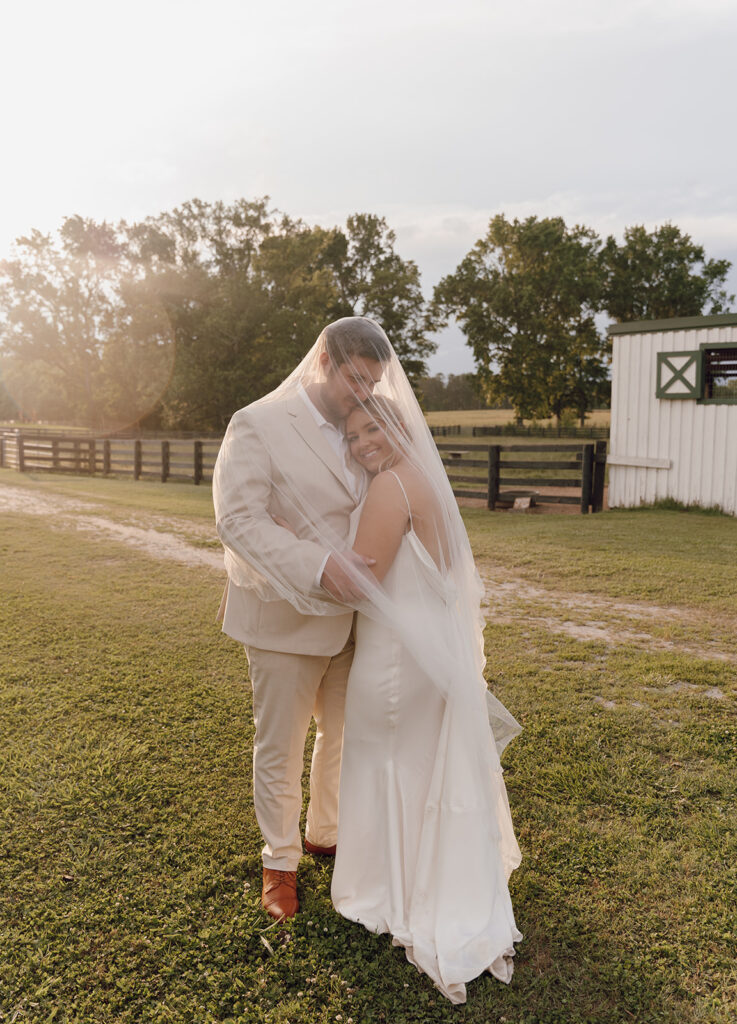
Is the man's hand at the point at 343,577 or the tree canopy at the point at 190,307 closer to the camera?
the man's hand at the point at 343,577

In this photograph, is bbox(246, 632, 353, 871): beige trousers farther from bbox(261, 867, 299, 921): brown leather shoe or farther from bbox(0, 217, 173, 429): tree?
bbox(0, 217, 173, 429): tree

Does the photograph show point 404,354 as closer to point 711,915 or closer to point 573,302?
point 573,302

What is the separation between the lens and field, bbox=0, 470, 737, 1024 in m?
2.14

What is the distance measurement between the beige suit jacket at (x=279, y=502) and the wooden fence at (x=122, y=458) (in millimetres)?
17098

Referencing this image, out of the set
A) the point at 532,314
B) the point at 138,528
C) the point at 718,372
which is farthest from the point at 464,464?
the point at 532,314

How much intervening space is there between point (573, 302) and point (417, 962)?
41.5m

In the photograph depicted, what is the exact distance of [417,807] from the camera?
231cm

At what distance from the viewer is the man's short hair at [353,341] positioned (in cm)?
229

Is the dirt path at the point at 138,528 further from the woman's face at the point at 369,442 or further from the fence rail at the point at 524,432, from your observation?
the fence rail at the point at 524,432

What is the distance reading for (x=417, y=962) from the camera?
86.6 inches

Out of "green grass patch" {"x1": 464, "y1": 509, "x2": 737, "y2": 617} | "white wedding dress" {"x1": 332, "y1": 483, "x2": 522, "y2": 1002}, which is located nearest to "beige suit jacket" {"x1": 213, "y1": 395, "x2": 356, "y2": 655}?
"white wedding dress" {"x1": 332, "y1": 483, "x2": 522, "y2": 1002}

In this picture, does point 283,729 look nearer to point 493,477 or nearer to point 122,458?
point 493,477

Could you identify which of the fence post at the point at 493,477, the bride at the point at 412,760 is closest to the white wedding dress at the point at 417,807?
the bride at the point at 412,760

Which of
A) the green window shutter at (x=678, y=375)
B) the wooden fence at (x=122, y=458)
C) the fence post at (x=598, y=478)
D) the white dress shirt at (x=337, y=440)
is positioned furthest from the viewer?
the wooden fence at (x=122, y=458)
